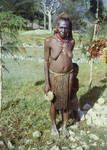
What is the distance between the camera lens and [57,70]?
21.1ft

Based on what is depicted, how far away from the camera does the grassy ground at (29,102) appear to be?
6520 mm

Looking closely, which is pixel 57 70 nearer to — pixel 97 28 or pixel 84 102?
pixel 84 102

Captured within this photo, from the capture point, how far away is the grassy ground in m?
6.52

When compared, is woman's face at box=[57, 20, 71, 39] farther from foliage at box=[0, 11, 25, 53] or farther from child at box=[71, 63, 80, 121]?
foliage at box=[0, 11, 25, 53]

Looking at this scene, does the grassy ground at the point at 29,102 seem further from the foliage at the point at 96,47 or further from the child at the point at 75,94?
the foliage at the point at 96,47

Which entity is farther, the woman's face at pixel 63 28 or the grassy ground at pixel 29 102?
the grassy ground at pixel 29 102

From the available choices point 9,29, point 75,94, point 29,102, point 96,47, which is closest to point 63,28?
point 75,94

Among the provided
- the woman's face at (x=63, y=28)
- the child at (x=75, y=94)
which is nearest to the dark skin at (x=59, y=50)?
the woman's face at (x=63, y=28)

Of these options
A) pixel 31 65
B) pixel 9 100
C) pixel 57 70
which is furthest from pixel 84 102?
pixel 31 65

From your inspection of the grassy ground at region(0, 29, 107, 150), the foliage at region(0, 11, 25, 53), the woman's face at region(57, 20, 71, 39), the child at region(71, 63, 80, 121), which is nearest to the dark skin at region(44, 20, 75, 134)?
the woman's face at region(57, 20, 71, 39)

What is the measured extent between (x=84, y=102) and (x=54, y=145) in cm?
213

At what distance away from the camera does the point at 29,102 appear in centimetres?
796

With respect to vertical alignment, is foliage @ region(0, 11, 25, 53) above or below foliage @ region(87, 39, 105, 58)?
above

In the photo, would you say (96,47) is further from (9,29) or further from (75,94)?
(75,94)
